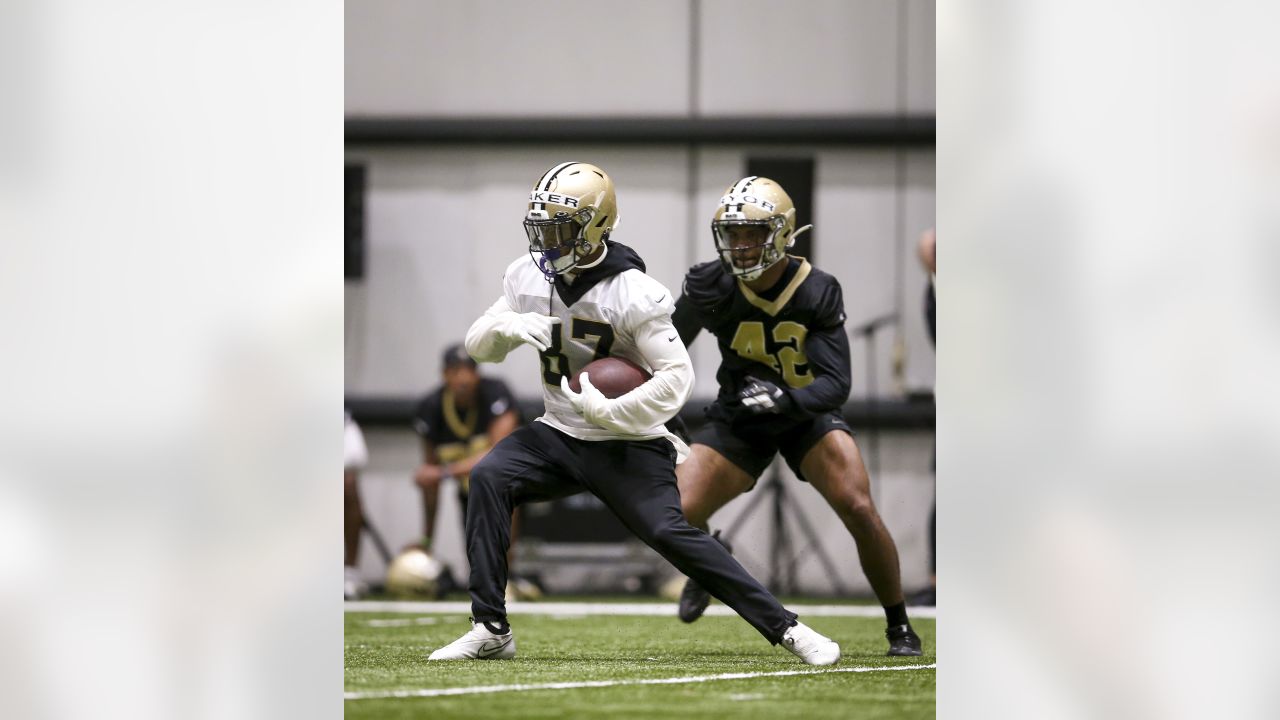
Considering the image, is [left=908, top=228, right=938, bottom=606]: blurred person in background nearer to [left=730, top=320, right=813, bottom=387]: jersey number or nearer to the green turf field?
the green turf field

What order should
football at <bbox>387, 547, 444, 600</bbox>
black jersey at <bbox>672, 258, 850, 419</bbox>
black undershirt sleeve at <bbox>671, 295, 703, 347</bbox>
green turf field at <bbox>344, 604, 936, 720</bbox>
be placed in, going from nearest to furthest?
green turf field at <bbox>344, 604, 936, 720</bbox> < black jersey at <bbox>672, 258, 850, 419</bbox> < black undershirt sleeve at <bbox>671, 295, 703, 347</bbox> < football at <bbox>387, 547, 444, 600</bbox>

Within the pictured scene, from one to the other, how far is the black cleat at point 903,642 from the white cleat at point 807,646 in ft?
1.48

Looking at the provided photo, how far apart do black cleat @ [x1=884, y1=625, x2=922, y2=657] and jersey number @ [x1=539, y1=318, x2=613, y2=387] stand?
1209mm

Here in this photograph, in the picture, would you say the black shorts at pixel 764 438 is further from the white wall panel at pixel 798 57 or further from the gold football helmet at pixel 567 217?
the white wall panel at pixel 798 57

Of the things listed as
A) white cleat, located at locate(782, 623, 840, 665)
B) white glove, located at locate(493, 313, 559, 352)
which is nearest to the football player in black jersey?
white cleat, located at locate(782, 623, 840, 665)

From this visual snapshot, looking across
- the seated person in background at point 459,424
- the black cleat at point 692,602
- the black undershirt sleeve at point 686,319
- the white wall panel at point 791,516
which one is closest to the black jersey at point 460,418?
the seated person in background at point 459,424

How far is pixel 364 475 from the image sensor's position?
24.1 ft

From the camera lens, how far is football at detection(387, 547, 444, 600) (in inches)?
256

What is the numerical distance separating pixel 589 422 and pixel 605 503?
22 centimetres

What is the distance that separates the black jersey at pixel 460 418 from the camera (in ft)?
22.1
